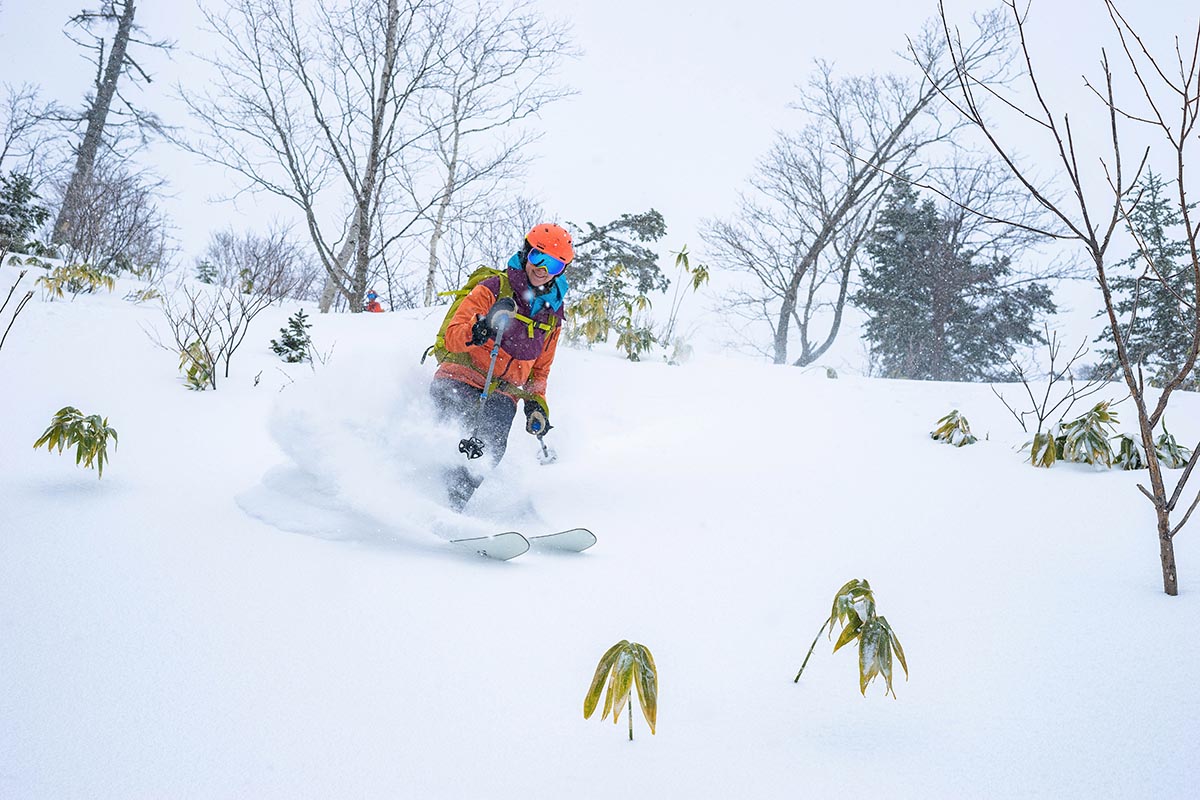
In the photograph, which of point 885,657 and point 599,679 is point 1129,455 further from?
point 599,679

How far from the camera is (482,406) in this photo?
10.9ft

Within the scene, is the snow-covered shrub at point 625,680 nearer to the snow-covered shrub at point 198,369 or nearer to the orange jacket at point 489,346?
the orange jacket at point 489,346

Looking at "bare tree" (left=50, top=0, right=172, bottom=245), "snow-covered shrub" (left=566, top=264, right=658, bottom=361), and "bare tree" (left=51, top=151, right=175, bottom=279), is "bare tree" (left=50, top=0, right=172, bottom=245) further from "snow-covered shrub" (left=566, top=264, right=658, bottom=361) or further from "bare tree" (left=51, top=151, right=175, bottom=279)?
"snow-covered shrub" (left=566, top=264, right=658, bottom=361)

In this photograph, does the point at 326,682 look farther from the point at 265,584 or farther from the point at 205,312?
the point at 205,312

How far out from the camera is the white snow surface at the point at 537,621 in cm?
119

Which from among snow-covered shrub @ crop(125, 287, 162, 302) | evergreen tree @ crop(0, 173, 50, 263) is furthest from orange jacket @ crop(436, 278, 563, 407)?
evergreen tree @ crop(0, 173, 50, 263)

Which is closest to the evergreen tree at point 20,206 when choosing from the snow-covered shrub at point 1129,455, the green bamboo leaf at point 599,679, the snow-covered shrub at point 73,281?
the snow-covered shrub at point 73,281

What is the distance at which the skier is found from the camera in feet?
10.7

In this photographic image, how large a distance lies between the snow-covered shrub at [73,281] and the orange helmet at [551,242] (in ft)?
20.6

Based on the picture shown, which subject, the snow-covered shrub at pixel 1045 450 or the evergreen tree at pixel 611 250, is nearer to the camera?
the snow-covered shrub at pixel 1045 450

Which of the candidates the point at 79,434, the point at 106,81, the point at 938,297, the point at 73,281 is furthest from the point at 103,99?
the point at 938,297

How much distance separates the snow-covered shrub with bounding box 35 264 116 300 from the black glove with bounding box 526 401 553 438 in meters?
6.24

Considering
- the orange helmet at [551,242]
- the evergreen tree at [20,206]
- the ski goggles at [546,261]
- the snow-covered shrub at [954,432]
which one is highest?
the evergreen tree at [20,206]

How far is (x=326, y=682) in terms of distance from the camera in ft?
4.67
